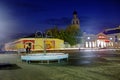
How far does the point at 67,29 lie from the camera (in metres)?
88.9

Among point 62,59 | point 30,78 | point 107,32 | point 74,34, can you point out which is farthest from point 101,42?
point 30,78

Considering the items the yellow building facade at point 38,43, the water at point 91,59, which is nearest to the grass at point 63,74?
the water at point 91,59

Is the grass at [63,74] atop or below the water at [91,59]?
below

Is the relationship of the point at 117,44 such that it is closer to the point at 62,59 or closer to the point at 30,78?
the point at 62,59

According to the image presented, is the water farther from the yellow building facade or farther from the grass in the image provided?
the yellow building facade

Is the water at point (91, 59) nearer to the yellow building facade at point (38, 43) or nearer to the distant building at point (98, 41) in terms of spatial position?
the yellow building facade at point (38, 43)

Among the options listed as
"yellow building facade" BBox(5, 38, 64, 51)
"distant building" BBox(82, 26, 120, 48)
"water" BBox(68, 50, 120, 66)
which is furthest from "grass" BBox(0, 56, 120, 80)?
"distant building" BBox(82, 26, 120, 48)

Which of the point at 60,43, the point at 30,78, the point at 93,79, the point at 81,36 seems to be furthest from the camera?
the point at 81,36

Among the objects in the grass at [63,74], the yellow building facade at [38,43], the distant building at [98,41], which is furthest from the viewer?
the distant building at [98,41]

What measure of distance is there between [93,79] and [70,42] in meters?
67.7

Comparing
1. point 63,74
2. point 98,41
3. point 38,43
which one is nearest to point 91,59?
point 63,74

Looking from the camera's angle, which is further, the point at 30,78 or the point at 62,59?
the point at 62,59

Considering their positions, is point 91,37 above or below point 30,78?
above

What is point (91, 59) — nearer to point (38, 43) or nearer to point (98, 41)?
point (38, 43)
